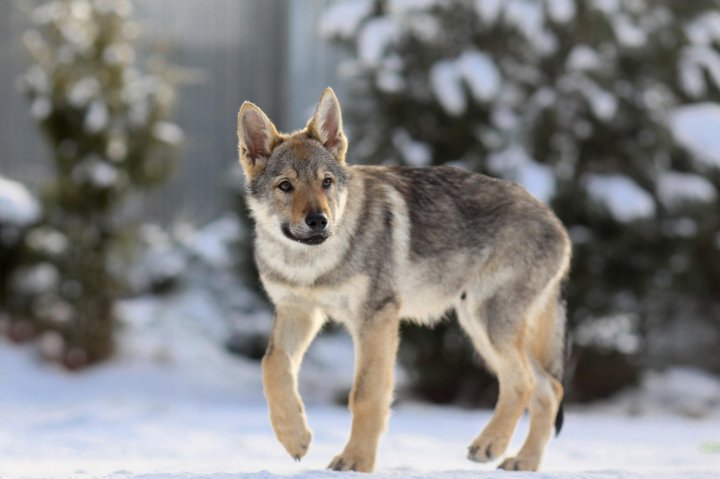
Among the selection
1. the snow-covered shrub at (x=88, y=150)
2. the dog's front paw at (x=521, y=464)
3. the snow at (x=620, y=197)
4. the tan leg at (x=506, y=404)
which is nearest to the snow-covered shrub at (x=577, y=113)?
the snow at (x=620, y=197)

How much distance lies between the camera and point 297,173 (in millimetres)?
5145

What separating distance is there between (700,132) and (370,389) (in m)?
6.59

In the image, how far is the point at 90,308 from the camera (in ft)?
37.4

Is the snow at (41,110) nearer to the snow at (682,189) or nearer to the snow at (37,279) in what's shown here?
the snow at (37,279)

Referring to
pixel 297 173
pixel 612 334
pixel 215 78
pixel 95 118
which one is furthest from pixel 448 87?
pixel 215 78

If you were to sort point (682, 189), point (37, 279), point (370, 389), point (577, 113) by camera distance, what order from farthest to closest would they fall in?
1. point (37, 279)
2. point (577, 113)
3. point (682, 189)
4. point (370, 389)

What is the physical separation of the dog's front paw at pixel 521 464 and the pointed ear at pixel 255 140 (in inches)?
81.6

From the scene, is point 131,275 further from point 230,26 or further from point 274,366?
point 274,366

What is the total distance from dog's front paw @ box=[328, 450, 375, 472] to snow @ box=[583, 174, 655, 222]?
5.62 meters

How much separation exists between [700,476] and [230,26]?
11.4 m

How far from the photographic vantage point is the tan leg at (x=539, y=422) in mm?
5625

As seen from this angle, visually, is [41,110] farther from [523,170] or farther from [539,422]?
[539,422]

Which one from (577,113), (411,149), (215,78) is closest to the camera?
(411,149)

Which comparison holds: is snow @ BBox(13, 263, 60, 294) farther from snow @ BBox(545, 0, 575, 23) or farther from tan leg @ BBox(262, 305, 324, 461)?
tan leg @ BBox(262, 305, 324, 461)
